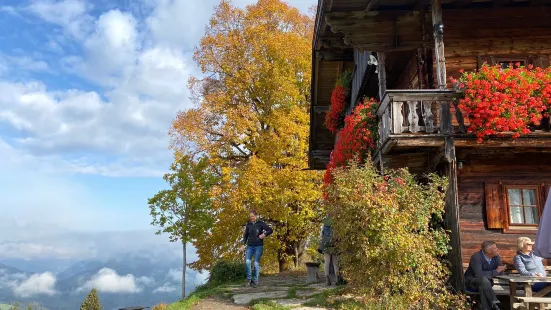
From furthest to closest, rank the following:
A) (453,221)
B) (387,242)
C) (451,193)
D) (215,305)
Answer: (215,305), (451,193), (453,221), (387,242)

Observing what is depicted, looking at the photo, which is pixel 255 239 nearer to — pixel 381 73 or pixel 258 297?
pixel 258 297

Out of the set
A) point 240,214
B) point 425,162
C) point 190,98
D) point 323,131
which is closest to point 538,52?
point 425,162

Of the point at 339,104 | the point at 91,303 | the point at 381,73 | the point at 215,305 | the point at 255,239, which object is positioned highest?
the point at 339,104

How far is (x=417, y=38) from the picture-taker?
11500 mm

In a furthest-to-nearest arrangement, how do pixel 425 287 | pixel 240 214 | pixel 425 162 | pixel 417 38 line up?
pixel 240 214, pixel 417 38, pixel 425 162, pixel 425 287

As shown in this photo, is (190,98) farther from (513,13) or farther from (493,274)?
(493,274)

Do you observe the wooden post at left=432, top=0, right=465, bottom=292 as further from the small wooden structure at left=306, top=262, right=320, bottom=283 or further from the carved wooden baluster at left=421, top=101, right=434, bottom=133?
the small wooden structure at left=306, top=262, right=320, bottom=283

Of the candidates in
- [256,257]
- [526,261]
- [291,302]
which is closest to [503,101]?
[526,261]

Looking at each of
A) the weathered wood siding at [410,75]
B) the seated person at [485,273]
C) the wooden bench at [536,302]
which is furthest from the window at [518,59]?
the wooden bench at [536,302]

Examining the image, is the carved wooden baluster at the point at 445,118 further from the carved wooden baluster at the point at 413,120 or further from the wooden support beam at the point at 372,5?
the wooden support beam at the point at 372,5

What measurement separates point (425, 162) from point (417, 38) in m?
3.17

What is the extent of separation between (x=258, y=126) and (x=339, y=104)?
6104 mm

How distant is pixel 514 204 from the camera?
1074 centimetres

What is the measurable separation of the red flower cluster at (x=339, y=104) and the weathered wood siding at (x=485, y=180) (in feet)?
21.0
